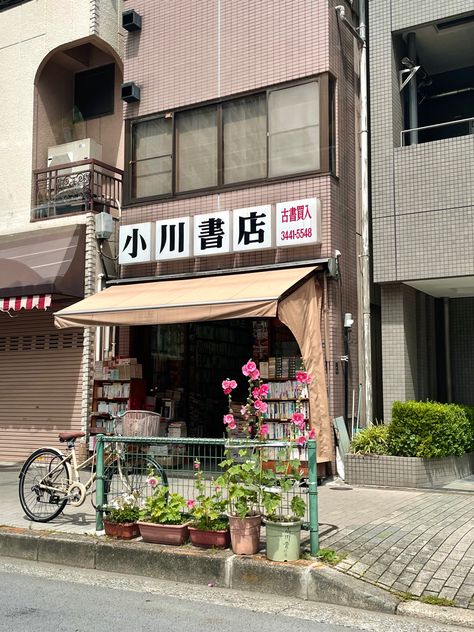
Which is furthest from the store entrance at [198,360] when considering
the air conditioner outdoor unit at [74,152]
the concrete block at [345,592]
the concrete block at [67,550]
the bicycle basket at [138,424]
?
the concrete block at [345,592]

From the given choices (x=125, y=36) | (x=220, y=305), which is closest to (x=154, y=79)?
(x=125, y=36)

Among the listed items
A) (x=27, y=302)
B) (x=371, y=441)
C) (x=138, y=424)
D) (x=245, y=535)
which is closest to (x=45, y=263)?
(x=27, y=302)

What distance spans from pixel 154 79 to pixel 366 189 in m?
4.83

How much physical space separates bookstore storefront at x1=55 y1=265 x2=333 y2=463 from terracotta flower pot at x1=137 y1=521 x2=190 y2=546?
3.58 meters

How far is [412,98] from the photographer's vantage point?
41.2ft

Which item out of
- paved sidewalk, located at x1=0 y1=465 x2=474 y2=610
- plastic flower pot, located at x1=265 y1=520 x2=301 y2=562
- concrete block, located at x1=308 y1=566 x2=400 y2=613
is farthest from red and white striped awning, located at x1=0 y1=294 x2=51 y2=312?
concrete block, located at x1=308 y1=566 x2=400 y2=613

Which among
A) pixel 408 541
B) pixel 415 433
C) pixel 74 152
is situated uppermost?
pixel 74 152

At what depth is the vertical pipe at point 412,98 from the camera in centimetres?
1218

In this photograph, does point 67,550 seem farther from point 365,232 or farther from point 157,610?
point 365,232

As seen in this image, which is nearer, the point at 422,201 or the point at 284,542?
the point at 284,542

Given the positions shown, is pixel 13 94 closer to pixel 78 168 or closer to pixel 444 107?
pixel 78 168

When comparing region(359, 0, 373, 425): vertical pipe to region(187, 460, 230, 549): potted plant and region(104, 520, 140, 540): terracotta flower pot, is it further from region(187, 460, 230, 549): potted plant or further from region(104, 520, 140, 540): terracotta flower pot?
region(104, 520, 140, 540): terracotta flower pot

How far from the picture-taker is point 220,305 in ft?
32.2

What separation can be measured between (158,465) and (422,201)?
651cm
